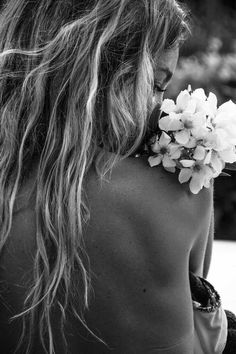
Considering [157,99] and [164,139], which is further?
[157,99]

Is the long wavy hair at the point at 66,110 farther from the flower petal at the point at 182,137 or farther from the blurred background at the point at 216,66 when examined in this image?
the blurred background at the point at 216,66

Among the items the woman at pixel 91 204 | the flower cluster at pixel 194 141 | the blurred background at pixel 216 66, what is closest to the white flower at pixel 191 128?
the flower cluster at pixel 194 141

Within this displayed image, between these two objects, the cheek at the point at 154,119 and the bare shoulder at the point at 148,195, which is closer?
the bare shoulder at the point at 148,195

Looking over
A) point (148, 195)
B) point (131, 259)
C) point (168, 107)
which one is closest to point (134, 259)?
point (131, 259)

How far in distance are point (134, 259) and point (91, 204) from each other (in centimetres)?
17

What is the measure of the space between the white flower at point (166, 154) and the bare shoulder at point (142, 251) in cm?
2

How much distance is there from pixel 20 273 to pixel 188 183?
1.57ft

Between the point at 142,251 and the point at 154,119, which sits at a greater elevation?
the point at 154,119

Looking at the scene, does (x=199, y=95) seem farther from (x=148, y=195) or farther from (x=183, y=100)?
(x=148, y=195)

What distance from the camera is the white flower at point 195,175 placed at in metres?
1.71

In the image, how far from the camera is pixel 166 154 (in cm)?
174

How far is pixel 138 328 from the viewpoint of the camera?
5.68 ft

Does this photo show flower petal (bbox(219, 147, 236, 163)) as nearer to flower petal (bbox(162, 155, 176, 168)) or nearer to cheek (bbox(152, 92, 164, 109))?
flower petal (bbox(162, 155, 176, 168))

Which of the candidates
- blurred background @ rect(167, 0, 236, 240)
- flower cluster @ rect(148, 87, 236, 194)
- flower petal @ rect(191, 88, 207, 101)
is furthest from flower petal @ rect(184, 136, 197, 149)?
blurred background @ rect(167, 0, 236, 240)
